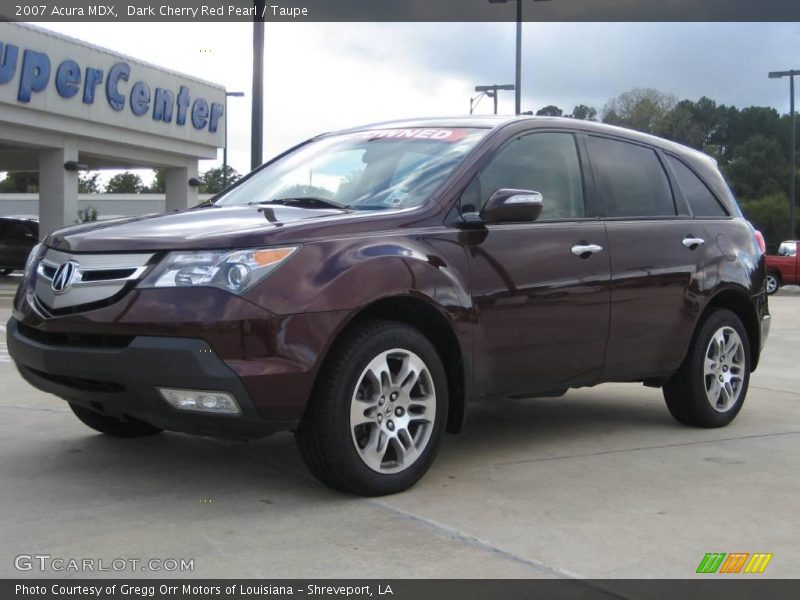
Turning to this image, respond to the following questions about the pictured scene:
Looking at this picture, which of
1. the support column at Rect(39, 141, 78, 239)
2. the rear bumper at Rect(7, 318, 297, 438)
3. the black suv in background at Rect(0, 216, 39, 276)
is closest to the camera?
the rear bumper at Rect(7, 318, 297, 438)

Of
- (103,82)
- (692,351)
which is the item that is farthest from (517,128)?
(103,82)

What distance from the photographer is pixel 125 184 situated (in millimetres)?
84312

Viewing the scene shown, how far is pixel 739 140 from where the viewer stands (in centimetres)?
9144

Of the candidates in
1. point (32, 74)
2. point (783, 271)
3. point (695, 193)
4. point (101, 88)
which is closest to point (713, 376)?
point (695, 193)

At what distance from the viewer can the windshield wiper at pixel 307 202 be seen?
4.63 meters

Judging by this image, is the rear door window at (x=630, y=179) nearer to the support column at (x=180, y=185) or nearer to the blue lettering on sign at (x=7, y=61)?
the blue lettering on sign at (x=7, y=61)

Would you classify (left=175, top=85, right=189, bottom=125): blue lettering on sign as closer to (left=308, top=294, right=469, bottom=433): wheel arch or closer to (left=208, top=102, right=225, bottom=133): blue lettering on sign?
(left=208, top=102, right=225, bottom=133): blue lettering on sign

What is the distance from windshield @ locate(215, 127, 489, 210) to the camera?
4664mm

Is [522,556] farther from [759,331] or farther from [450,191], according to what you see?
[759,331]

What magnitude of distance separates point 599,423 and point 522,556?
281 cm

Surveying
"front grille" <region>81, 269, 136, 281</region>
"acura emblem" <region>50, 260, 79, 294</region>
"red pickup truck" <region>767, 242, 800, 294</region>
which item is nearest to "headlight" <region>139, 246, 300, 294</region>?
"front grille" <region>81, 269, 136, 281</region>

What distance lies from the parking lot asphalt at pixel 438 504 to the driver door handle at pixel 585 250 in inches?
42.5

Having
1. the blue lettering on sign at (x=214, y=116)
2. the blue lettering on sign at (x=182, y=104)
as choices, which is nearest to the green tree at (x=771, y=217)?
the blue lettering on sign at (x=214, y=116)

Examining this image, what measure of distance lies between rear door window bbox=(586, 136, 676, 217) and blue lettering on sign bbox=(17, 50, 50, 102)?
18.0m
